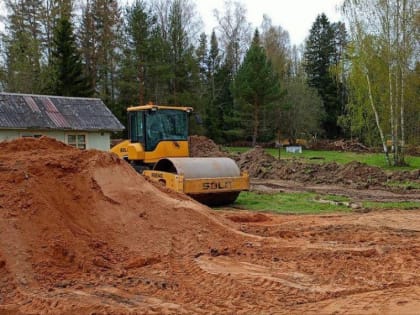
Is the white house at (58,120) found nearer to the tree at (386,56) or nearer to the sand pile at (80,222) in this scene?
the tree at (386,56)

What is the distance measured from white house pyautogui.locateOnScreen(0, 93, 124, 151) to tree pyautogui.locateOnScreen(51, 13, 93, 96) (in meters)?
8.95

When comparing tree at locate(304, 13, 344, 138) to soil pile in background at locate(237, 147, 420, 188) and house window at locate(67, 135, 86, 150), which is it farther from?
house window at locate(67, 135, 86, 150)

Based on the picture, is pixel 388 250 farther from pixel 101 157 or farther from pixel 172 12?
pixel 172 12

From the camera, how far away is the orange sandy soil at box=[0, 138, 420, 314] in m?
5.45

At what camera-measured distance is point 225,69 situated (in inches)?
2122

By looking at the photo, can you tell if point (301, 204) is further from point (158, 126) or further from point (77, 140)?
point (77, 140)

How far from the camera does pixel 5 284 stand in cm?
610

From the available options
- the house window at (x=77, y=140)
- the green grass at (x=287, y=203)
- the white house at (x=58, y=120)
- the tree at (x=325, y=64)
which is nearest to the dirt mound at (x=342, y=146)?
the tree at (x=325, y=64)

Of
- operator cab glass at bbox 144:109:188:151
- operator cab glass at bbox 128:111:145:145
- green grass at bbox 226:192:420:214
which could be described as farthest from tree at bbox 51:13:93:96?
green grass at bbox 226:192:420:214

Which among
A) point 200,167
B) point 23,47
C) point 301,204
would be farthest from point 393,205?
point 23,47

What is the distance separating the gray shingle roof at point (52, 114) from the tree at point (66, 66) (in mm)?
8954

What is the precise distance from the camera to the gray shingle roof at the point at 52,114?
24.1m

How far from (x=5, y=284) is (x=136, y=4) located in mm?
36910

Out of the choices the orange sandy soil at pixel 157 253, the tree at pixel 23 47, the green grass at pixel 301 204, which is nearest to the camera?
the orange sandy soil at pixel 157 253
